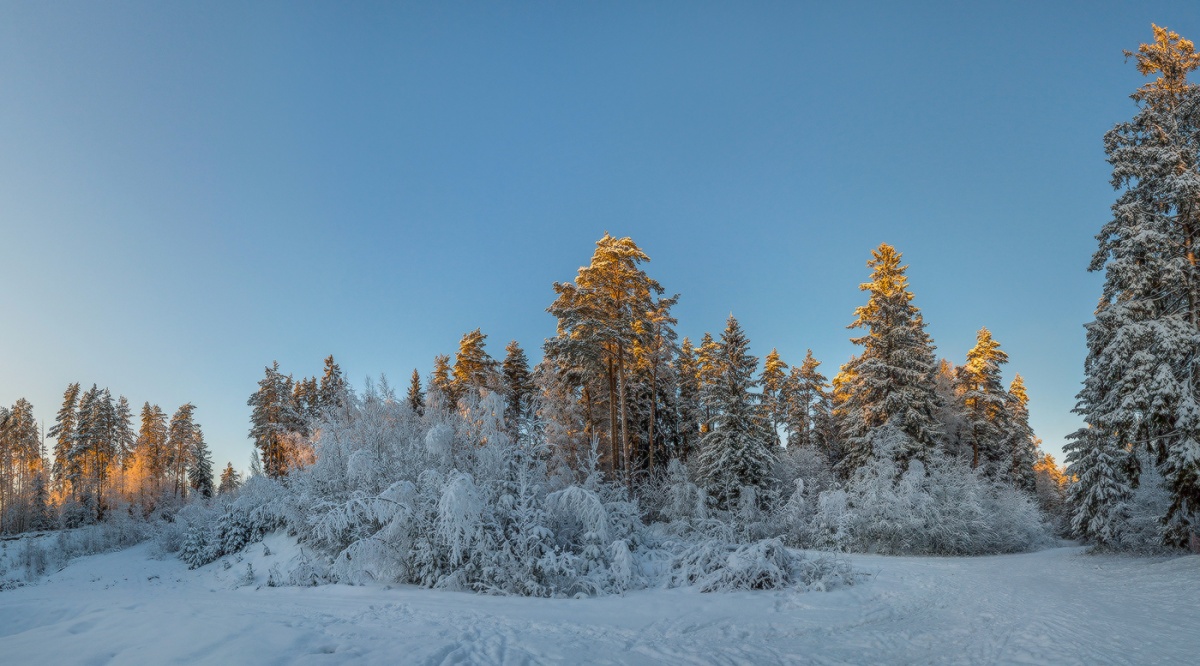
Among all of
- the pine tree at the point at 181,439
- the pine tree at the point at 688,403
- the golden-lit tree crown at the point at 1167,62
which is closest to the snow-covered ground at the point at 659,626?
the golden-lit tree crown at the point at 1167,62

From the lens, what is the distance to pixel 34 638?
582cm

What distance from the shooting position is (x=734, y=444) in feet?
77.2

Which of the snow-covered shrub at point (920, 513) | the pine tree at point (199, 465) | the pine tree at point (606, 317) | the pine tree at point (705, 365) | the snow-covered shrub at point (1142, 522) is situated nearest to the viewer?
the snow-covered shrub at point (1142, 522)

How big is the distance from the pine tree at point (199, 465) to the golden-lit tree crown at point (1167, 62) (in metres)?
68.6

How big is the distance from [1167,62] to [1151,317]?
7.99 meters

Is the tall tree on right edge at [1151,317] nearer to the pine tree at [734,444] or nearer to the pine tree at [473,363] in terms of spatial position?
the pine tree at [734,444]

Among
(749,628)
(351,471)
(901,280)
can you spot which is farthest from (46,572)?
(901,280)

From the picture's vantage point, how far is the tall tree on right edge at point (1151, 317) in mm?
13508

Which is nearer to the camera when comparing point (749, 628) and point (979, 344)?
point (749, 628)

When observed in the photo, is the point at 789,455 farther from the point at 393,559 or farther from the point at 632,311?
the point at 393,559

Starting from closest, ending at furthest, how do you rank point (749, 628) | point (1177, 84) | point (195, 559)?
point (749, 628) → point (1177, 84) → point (195, 559)

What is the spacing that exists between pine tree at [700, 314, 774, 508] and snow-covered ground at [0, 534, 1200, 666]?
34.7ft

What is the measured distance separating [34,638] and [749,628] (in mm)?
8624

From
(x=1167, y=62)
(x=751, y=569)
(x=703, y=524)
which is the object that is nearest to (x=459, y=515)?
(x=751, y=569)
